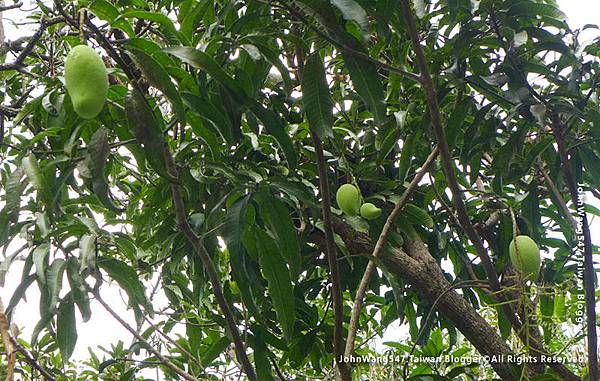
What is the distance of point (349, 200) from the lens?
1515 mm

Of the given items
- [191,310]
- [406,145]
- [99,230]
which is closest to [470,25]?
[406,145]

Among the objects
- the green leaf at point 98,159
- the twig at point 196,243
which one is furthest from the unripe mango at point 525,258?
the green leaf at point 98,159

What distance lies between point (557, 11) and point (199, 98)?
0.77 metres

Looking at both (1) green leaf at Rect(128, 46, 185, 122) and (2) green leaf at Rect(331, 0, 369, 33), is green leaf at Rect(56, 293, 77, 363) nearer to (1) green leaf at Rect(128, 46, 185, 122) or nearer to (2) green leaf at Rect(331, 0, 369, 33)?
(1) green leaf at Rect(128, 46, 185, 122)

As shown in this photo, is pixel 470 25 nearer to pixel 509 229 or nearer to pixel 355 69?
pixel 355 69

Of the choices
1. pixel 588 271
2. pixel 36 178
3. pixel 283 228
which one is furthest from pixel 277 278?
pixel 588 271

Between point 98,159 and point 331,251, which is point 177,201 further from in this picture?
point 331,251

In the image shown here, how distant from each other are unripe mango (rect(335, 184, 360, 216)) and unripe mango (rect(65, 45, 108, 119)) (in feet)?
2.48

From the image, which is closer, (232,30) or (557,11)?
(232,30)

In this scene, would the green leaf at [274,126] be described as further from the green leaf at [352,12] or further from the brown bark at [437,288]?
the brown bark at [437,288]

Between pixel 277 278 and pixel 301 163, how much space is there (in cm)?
56

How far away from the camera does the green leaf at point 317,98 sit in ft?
3.83

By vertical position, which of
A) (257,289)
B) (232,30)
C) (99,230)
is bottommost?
(257,289)

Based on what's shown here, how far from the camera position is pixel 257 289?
5.01 feet
